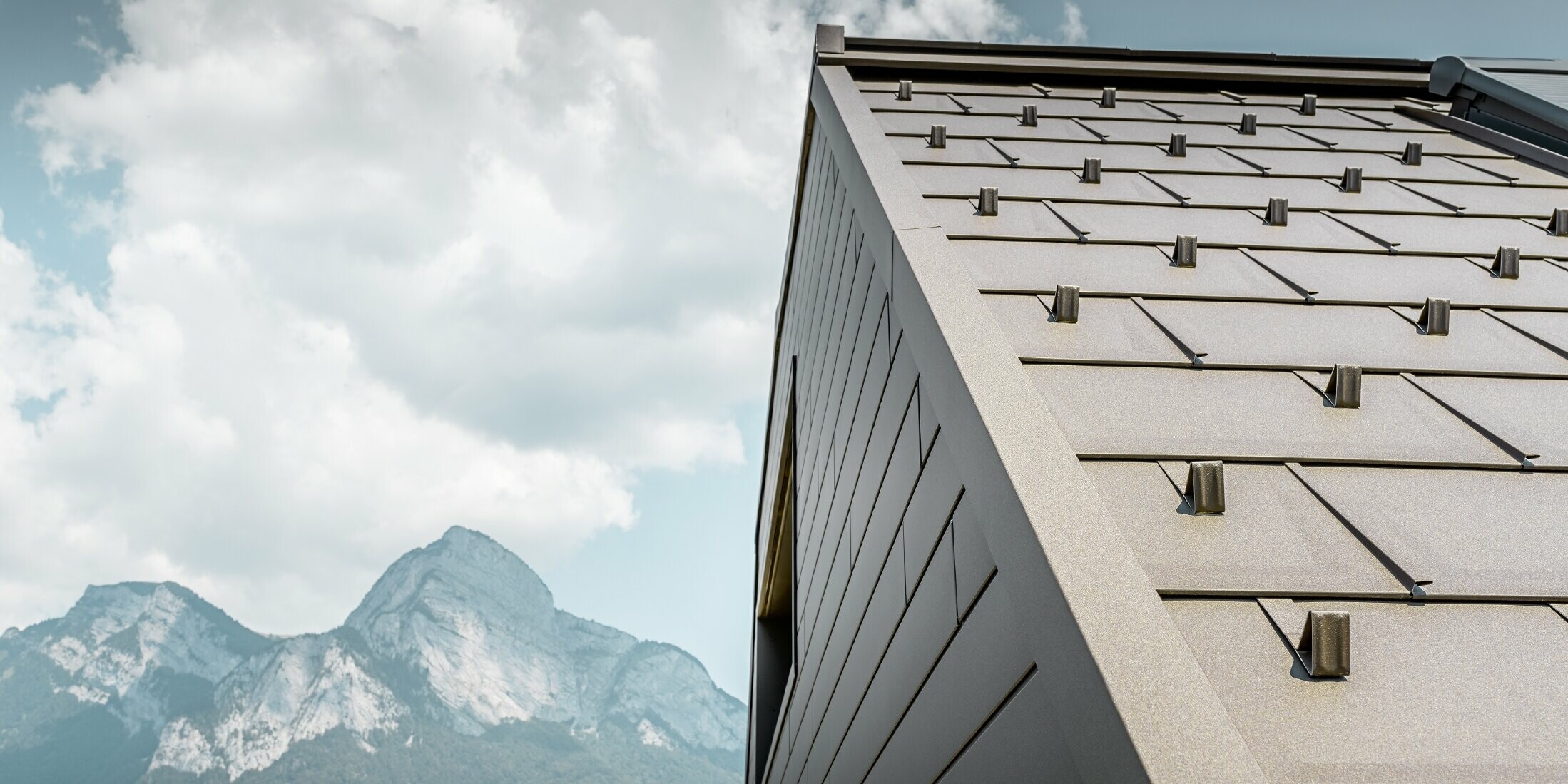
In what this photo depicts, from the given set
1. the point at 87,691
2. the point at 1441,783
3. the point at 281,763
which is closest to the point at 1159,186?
the point at 1441,783

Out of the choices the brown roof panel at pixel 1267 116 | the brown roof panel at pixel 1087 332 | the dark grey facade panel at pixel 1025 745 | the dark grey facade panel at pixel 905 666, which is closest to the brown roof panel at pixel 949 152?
the brown roof panel at pixel 1267 116

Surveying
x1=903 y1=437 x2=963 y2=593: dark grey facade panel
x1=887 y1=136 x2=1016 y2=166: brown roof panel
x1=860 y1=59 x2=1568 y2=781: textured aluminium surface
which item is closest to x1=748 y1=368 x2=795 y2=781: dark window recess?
x1=887 y1=136 x2=1016 y2=166: brown roof panel

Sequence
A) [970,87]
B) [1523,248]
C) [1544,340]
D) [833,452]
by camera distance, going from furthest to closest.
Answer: [970,87] < [833,452] < [1523,248] < [1544,340]

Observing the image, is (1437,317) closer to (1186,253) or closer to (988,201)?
(1186,253)

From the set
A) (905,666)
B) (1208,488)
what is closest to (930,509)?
(905,666)

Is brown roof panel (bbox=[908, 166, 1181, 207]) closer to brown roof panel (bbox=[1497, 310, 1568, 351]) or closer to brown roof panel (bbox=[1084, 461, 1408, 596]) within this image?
brown roof panel (bbox=[1497, 310, 1568, 351])

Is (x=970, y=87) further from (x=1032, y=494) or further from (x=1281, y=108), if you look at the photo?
(x=1032, y=494)

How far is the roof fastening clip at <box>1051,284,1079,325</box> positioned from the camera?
11.6ft

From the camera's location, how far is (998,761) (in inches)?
91.2

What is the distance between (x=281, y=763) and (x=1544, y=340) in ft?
572

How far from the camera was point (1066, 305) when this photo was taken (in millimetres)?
3535

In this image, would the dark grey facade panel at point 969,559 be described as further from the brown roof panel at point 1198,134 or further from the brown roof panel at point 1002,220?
the brown roof panel at point 1198,134

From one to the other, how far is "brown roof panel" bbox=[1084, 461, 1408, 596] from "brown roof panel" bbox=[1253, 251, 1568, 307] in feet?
5.85

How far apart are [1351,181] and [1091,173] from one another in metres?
1.52
